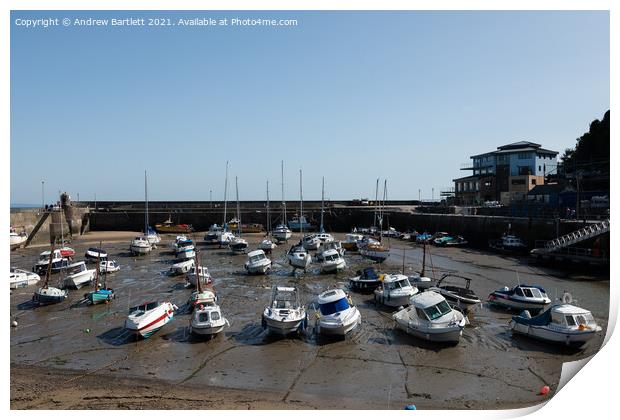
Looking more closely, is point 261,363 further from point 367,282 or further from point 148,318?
point 367,282

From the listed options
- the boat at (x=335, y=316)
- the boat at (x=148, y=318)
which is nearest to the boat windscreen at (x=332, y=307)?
the boat at (x=335, y=316)

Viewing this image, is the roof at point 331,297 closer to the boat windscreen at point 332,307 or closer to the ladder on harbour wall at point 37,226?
the boat windscreen at point 332,307

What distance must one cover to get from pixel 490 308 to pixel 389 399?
11.2 metres

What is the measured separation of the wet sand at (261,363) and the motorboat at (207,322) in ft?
1.34

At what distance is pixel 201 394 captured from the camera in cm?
1259

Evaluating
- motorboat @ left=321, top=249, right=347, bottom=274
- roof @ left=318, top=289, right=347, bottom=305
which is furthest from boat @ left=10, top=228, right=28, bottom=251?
roof @ left=318, top=289, right=347, bottom=305

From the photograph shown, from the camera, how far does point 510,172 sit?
68.1m

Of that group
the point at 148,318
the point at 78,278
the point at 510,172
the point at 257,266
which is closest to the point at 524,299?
the point at 148,318

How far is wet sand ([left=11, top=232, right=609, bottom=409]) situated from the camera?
12.4 metres

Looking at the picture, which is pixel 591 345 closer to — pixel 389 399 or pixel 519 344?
pixel 519 344

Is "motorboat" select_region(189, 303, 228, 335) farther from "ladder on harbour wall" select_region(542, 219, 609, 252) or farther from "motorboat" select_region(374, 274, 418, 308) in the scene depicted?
"ladder on harbour wall" select_region(542, 219, 609, 252)

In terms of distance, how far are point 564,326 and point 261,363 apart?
1023 centimetres

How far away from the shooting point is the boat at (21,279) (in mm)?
27406

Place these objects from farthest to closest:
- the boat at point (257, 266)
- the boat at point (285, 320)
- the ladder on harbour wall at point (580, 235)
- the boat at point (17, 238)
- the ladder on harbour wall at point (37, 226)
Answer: the ladder on harbour wall at point (37, 226), the boat at point (17, 238), the boat at point (257, 266), the ladder on harbour wall at point (580, 235), the boat at point (285, 320)
